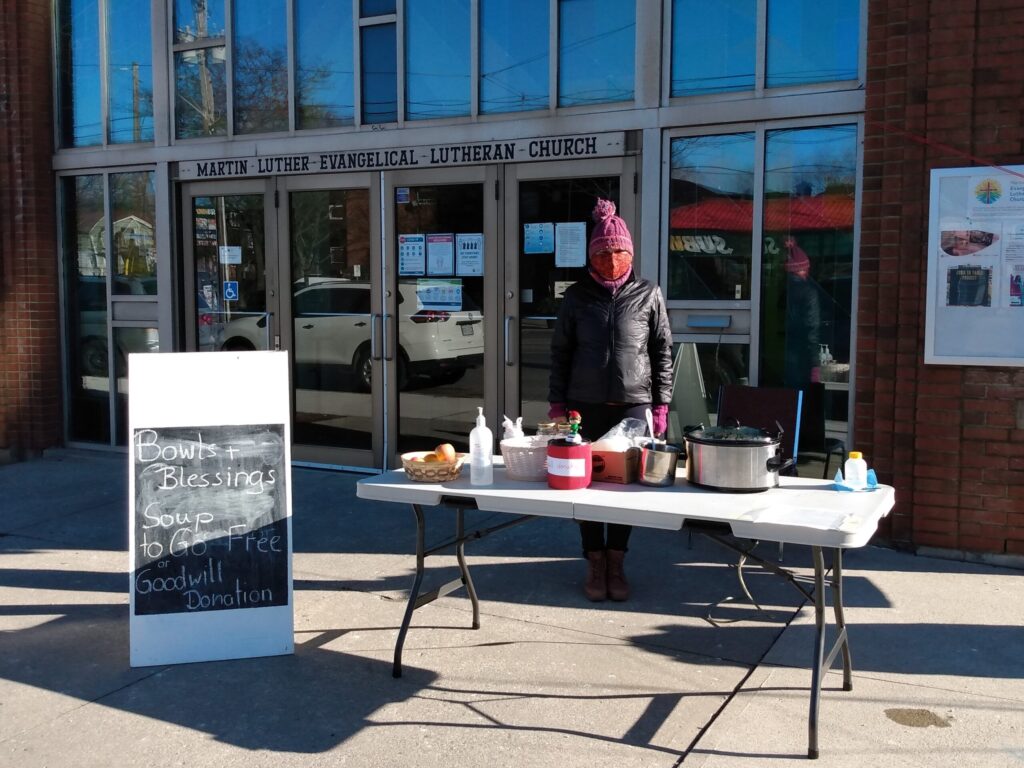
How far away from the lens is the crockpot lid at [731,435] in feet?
12.7

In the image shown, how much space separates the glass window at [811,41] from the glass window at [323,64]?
10.8ft

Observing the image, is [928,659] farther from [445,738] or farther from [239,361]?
[239,361]

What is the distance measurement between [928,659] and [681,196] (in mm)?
3423

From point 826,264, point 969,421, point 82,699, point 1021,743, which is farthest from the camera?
point 826,264

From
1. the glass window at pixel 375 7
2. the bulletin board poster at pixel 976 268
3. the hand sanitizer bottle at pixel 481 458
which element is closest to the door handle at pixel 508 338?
the glass window at pixel 375 7

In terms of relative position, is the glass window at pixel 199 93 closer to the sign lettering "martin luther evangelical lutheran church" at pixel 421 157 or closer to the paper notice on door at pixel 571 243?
the sign lettering "martin luther evangelical lutheran church" at pixel 421 157

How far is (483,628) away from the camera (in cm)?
479

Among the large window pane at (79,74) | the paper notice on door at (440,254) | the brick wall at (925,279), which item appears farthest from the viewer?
the large window pane at (79,74)

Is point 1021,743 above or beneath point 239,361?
beneath

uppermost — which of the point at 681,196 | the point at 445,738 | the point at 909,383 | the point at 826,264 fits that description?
the point at 681,196

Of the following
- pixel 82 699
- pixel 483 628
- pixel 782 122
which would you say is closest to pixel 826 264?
pixel 782 122

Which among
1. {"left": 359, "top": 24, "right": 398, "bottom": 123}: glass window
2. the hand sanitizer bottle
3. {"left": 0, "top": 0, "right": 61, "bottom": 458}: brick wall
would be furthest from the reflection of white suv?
the hand sanitizer bottle

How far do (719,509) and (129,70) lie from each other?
7.43m

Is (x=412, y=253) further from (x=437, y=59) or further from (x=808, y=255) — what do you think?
(x=808, y=255)
